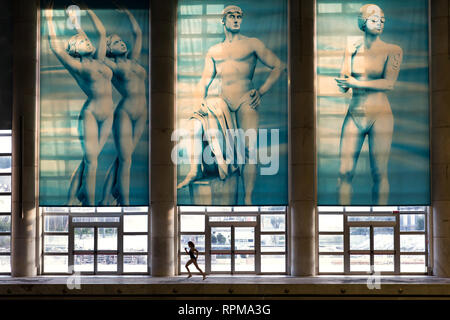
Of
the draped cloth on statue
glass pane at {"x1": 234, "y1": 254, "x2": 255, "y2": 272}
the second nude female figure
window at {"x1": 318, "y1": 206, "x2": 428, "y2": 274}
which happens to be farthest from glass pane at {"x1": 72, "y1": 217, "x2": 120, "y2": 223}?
the second nude female figure

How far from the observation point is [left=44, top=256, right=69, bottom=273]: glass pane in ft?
62.3

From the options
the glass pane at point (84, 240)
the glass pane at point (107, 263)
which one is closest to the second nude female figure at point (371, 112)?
the glass pane at point (107, 263)

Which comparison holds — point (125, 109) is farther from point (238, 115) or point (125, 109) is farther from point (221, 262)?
point (221, 262)

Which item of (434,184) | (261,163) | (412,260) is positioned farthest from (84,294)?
(434,184)

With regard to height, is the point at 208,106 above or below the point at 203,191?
above

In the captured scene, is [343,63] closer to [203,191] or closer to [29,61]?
[203,191]

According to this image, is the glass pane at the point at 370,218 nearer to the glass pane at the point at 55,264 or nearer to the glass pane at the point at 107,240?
the glass pane at the point at 107,240

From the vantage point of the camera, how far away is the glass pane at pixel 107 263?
18.9 m

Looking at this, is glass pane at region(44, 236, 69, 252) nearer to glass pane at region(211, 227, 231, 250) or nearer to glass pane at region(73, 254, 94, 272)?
glass pane at region(73, 254, 94, 272)

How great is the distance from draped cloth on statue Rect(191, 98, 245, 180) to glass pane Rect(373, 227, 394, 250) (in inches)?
246

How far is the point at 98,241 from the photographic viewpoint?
1900 centimetres

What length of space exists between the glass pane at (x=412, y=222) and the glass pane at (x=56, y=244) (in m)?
14.0
